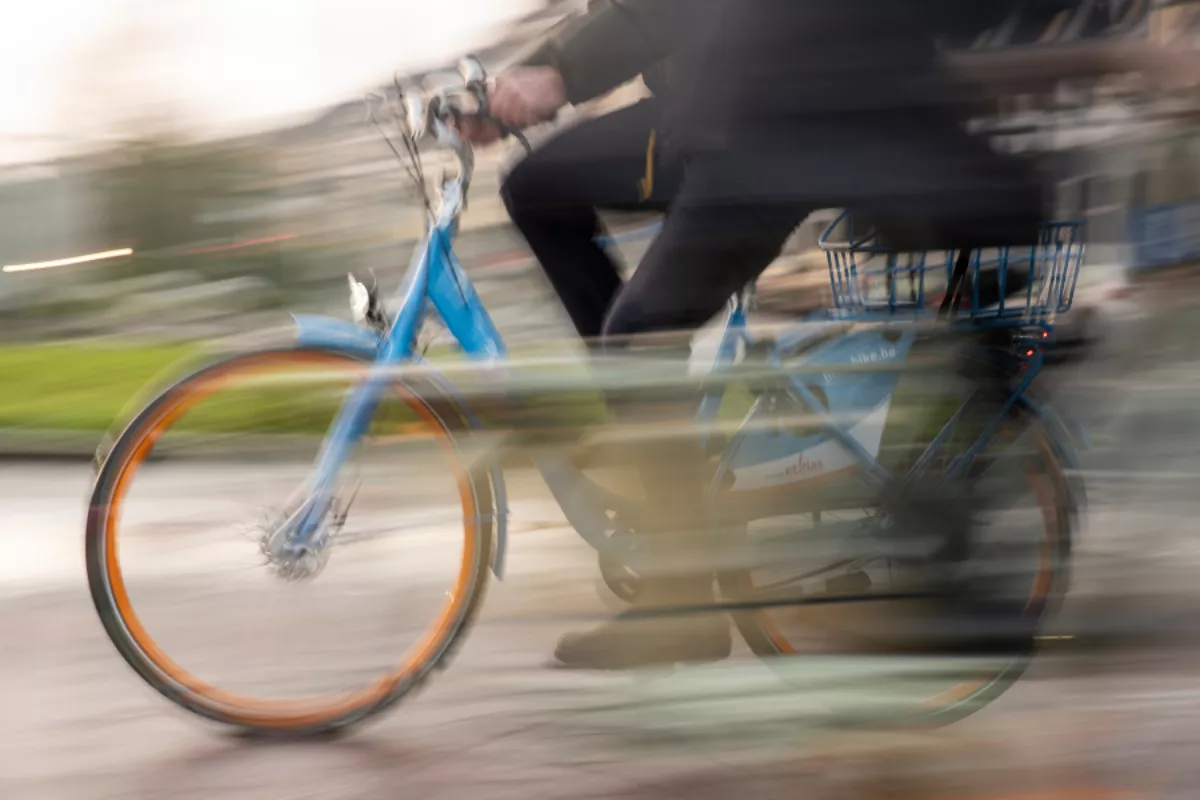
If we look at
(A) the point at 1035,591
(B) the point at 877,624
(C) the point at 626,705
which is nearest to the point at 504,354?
(C) the point at 626,705

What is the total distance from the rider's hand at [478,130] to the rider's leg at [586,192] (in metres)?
0.09

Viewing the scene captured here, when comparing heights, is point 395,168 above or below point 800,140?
below

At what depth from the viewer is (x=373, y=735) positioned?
2453mm

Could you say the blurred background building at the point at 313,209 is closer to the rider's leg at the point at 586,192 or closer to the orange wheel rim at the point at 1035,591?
the rider's leg at the point at 586,192

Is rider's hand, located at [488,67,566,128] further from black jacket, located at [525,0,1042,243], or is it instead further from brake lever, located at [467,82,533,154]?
black jacket, located at [525,0,1042,243]

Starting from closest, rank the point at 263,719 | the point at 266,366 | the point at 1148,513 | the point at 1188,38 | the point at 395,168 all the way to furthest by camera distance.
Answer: the point at 1188,38, the point at 1148,513, the point at 266,366, the point at 263,719, the point at 395,168

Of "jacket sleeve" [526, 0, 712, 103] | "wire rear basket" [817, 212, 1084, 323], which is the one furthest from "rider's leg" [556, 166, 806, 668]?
"jacket sleeve" [526, 0, 712, 103]

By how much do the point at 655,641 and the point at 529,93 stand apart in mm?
862

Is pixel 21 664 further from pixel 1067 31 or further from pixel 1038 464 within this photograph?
pixel 1067 31

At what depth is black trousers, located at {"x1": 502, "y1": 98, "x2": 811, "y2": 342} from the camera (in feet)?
6.26

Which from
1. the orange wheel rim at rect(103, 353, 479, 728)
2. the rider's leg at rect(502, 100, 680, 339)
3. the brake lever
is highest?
the brake lever

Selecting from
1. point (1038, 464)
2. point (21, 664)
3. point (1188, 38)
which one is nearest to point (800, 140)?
point (1188, 38)

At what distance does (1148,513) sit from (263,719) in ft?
4.81

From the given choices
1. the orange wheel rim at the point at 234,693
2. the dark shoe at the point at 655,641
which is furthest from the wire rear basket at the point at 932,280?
the orange wheel rim at the point at 234,693
